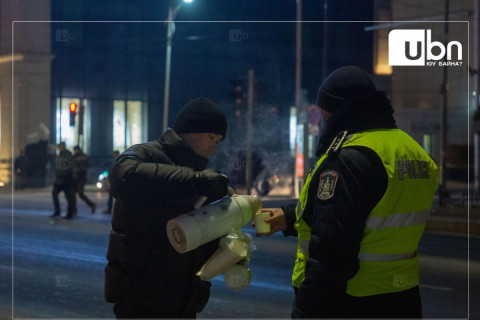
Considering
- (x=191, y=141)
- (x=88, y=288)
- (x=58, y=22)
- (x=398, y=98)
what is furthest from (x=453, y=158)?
(x=191, y=141)

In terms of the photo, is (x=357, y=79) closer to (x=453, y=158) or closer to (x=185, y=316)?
(x=185, y=316)

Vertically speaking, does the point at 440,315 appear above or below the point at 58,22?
below

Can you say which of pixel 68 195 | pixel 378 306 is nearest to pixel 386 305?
pixel 378 306

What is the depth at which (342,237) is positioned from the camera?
259 centimetres

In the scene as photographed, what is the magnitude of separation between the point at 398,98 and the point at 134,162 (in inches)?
1450

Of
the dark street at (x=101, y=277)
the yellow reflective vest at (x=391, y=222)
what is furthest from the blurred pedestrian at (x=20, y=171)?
the yellow reflective vest at (x=391, y=222)

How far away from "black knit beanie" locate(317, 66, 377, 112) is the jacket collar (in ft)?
2.82

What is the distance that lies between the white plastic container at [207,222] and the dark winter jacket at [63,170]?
14.2 meters

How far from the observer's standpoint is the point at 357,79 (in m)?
2.86

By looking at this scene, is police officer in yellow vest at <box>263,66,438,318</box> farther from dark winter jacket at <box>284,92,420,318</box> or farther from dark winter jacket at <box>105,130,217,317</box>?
dark winter jacket at <box>105,130,217,317</box>

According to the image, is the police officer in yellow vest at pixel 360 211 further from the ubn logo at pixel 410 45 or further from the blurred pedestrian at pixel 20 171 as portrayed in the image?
the blurred pedestrian at pixel 20 171

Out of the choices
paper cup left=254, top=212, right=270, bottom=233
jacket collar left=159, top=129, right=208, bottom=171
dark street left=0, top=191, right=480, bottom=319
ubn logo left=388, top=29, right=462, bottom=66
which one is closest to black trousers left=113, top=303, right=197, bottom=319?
paper cup left=254, top=212, right=270, bottom=233

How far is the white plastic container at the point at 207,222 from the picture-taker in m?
3.14

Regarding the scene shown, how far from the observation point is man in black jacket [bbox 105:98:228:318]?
10.7 ft
